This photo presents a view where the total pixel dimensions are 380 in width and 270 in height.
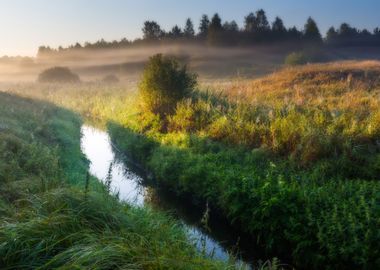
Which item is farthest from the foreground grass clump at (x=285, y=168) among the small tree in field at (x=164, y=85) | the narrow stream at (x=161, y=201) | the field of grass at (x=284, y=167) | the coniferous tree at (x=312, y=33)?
the coniferous tree at (x=312, y=33)

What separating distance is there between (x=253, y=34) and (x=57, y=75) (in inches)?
1532

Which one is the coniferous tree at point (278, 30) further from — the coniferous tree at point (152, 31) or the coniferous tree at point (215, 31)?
the coniferous tree at point (152, 31)

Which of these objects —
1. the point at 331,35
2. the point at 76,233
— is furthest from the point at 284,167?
the point at 331,35

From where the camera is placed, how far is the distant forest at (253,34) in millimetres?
86188

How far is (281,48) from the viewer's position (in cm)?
8388

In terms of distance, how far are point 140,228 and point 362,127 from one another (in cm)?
818

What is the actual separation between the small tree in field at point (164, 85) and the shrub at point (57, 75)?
144ft

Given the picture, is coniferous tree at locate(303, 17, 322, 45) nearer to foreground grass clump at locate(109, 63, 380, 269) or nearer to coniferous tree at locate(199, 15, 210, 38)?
coniferous tree at locate(199, 15, 210, 38)

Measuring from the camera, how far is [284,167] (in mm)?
12273

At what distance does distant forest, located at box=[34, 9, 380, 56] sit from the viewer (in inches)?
3393

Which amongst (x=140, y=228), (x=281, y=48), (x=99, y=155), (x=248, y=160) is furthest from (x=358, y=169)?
(x=281, y=48)

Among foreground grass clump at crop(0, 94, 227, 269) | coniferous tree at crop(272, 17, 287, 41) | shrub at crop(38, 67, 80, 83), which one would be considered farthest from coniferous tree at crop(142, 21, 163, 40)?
foreground grass clump at crop(0, 94, 227, 269)

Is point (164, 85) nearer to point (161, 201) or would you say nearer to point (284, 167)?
point (161, 201)

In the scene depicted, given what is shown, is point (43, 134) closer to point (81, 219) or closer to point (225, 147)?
point (225, 147)
